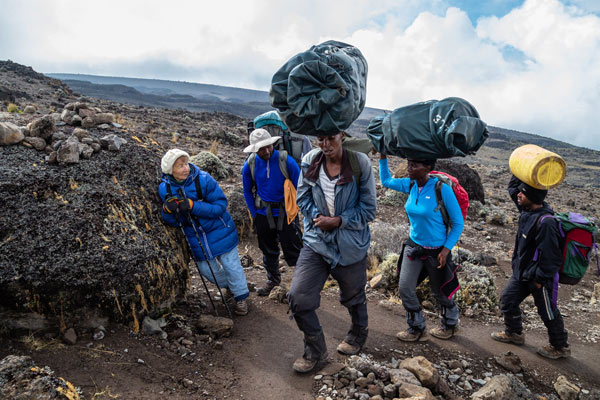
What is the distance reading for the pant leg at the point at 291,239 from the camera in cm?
458

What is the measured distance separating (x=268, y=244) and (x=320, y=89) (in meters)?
2.73

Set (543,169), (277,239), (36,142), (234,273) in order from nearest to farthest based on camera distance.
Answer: (543,169) → (36,142) → (234,273) → (277,239)

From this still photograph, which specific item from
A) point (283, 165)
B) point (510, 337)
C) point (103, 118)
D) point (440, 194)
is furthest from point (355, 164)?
point (103, 118)

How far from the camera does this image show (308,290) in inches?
119

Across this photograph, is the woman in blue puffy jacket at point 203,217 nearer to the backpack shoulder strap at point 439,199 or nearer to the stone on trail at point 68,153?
the stone on trail at point 68,153

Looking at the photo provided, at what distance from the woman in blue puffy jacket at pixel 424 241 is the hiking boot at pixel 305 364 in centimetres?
115

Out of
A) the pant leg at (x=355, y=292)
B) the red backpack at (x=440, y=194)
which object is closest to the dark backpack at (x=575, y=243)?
the red backpack at (x=440, y=194)

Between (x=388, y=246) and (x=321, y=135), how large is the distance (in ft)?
16.9

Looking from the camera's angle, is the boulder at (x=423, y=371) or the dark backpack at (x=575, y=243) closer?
the boulder at (x=423, y=371)

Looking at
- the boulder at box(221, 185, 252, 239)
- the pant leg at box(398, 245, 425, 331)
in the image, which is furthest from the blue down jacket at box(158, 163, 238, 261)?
the boulder at box(221, 185, 252, 239)

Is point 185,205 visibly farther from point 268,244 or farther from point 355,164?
point 355,164

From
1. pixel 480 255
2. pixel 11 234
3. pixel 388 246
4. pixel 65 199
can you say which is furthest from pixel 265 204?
pixel 480 255

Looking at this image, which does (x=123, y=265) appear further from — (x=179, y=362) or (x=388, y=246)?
(x=388, y=246)

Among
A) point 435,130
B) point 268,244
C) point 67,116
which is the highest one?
point 435,130
